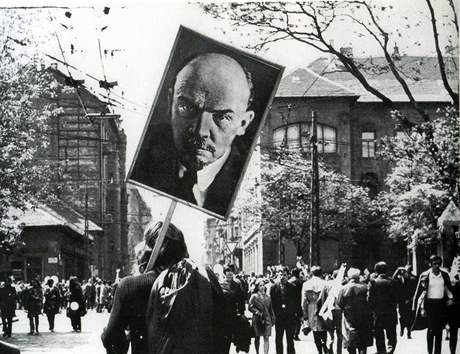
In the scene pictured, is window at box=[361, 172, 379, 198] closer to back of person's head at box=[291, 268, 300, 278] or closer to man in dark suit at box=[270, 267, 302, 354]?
back of person's head at box=[291, 268, 300, 278]

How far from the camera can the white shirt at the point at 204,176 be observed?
5.94 meters

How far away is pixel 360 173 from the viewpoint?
1101 cm

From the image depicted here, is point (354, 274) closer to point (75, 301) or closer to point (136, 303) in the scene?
point (75, 301)

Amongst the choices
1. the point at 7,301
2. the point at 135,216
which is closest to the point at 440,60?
the point at 135,216

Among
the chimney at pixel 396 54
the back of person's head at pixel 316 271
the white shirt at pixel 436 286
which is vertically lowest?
the white shirt at pixel 436 286

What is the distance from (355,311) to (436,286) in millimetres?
1067

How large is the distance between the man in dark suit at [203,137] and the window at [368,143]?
15.6 feet

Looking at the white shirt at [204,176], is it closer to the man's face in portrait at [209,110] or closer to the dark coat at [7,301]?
the man's face in portrait at [209,110]

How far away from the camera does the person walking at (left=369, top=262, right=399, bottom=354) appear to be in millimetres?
9789

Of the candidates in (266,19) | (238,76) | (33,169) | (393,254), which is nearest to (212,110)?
(238,76)

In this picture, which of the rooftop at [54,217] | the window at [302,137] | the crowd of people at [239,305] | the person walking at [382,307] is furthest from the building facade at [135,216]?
the person walking at [382,307]

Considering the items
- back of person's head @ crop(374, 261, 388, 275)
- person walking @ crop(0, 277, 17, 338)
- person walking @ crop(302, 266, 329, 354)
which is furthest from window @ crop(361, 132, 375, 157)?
person walking @ crop(0, 277, 17, 338)

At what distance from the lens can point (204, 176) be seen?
602 cm

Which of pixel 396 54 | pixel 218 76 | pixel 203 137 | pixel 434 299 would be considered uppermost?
pixel 396 54
